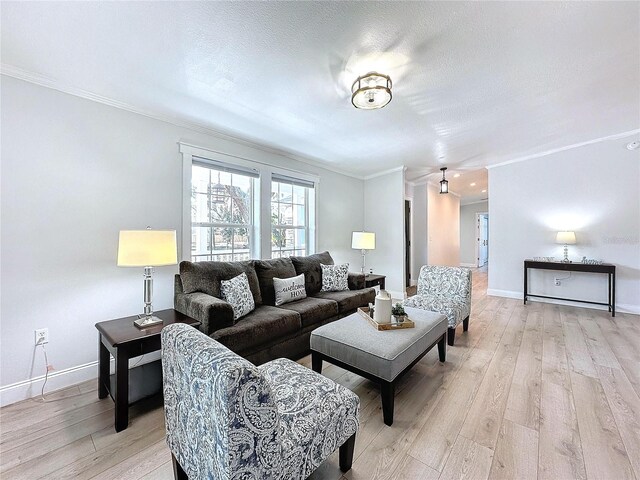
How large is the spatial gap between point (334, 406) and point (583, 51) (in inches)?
117

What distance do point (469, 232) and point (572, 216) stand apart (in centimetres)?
579

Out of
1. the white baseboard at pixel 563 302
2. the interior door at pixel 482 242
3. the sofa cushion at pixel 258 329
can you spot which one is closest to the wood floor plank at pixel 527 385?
the sofa cushion at pixel 258 329

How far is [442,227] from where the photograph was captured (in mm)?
7266

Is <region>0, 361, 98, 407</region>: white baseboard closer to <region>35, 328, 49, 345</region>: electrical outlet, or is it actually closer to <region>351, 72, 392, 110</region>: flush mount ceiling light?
<region>35, 328, 49, 345</region>: electrical outlet

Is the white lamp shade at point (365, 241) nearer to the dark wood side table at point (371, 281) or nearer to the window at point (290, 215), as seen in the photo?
the dark wood side table at point (371, 281)

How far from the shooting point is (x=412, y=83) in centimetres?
229

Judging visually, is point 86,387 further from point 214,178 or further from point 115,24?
point 115,24

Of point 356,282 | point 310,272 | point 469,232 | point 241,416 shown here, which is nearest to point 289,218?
point 310,272

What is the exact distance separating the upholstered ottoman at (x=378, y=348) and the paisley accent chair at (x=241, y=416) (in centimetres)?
43

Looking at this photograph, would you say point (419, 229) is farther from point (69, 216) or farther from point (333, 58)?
point (69, 216)

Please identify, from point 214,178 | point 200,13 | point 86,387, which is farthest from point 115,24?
point 86,387

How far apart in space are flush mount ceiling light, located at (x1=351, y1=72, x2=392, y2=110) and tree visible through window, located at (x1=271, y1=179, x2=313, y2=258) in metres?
2.00

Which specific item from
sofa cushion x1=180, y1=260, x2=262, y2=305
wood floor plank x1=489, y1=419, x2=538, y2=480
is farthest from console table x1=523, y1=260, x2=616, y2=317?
sofa cushion x1=180, y1=260, x2=262, y2=305

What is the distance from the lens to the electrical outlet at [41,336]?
2061 millimetres
